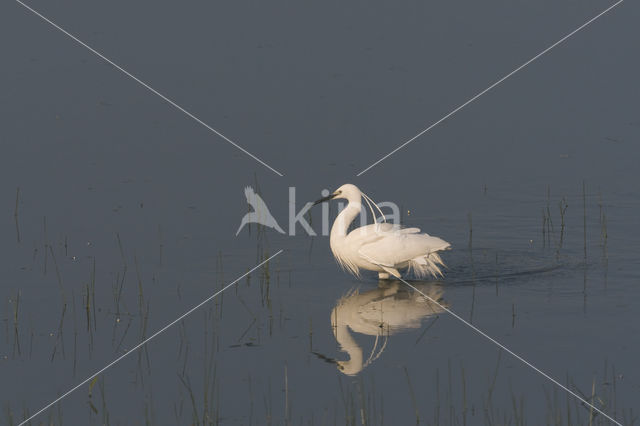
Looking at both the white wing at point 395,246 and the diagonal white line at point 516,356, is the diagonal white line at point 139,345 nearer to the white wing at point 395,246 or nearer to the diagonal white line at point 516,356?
the white wing at point 395,246

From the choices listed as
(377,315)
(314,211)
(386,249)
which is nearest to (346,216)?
(386,249)

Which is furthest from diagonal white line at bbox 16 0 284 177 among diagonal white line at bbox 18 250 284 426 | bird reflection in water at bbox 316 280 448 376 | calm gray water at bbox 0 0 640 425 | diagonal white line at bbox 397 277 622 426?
diagonal white line at bbox 397 277 622 426

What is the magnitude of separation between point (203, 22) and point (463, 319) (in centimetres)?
1336

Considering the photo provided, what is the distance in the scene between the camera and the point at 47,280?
1182 cm

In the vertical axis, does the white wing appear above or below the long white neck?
below

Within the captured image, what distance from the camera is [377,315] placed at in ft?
36.5

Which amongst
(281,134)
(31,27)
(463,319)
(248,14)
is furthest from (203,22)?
(463,319)

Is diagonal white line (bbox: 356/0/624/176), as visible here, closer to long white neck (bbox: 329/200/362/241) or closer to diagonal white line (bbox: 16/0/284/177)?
diagonal white line (bbox: 16/0/284/177)

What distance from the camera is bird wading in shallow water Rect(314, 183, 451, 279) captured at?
1236 cm

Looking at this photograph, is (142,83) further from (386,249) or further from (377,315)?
(377,315)

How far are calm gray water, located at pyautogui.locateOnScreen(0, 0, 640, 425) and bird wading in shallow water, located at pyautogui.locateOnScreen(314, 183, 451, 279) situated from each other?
0.99 feet

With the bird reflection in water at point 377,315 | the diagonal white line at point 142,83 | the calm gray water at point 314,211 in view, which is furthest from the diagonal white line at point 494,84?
the bird reflection in water at point 377,315

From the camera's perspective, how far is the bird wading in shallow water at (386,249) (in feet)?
40.5

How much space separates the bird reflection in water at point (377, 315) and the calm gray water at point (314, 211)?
0.14 ft
